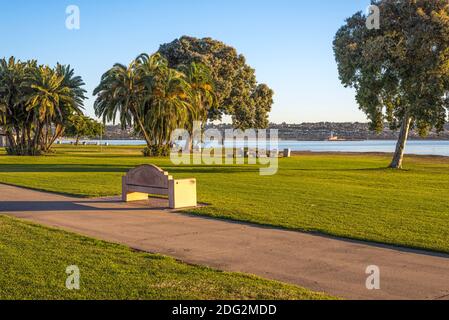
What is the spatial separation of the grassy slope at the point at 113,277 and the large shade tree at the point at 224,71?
52.5 m

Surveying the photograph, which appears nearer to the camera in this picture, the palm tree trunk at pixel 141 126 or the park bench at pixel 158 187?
the park bench at pixel 158 187

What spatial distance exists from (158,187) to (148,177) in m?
0.56

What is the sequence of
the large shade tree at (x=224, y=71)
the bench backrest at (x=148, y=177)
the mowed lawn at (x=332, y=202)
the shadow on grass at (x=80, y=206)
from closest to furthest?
the mowed lawn at (x=332, y=202) → the shadow on grass at (x=80, y=206) → the bench backrest at (x=148, y=177) → the large shade tree at (x=224, y=71)

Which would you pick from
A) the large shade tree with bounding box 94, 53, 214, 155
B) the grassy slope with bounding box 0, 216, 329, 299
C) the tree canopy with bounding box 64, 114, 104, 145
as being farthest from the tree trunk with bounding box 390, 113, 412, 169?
the tree canopy with bounding box 64, 114, 104, 145

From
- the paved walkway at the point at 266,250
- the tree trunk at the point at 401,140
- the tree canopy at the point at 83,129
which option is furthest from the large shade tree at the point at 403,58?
the tree canopy at the point at 83,129

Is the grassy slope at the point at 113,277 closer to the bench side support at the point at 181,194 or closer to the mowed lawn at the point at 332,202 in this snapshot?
the mowed lawn at the point at 332,202

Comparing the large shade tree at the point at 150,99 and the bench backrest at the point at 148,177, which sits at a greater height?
the large shade tree at the point at 150,99

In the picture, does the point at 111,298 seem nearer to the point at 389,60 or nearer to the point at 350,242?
the point at 350,242

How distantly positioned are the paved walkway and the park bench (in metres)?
0.57

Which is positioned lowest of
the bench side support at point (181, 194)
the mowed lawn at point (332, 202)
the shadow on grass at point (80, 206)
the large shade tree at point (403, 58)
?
the mowed lawn at point (332, 202)

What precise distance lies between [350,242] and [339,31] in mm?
25708

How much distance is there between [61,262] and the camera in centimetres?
771

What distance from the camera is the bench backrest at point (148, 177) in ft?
45.7
